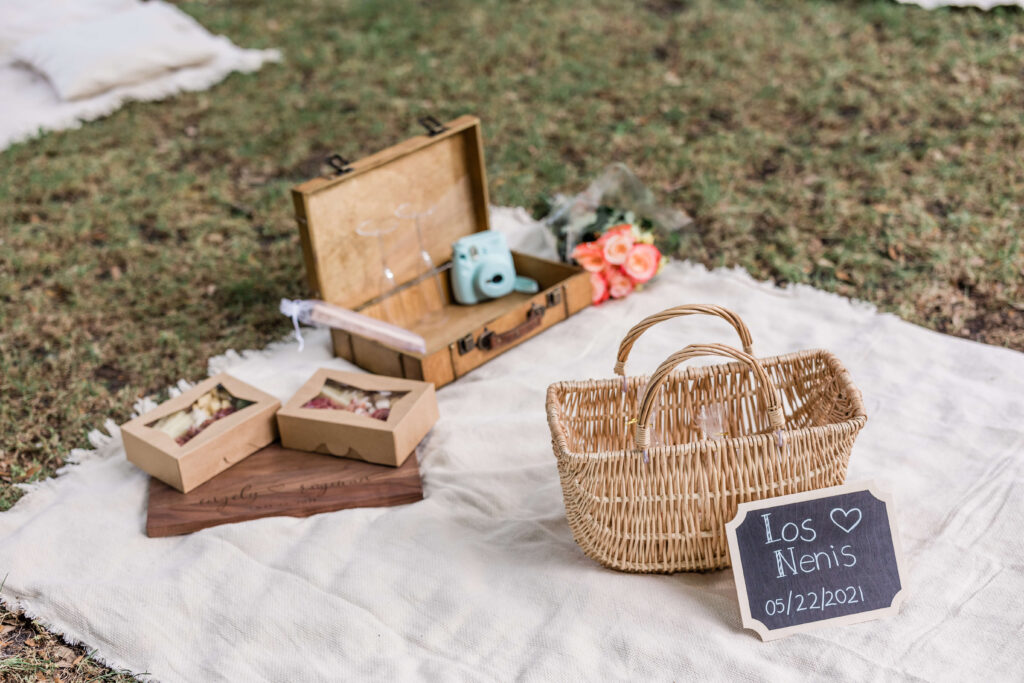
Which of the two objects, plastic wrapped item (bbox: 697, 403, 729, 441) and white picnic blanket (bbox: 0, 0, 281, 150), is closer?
plastic wrapped item (bbox: 697, 403, 729, 441)

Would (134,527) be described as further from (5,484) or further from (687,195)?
(687,195)

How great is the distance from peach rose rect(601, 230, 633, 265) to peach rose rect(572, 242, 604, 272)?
3 centimetres

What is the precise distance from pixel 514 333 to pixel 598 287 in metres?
0.34

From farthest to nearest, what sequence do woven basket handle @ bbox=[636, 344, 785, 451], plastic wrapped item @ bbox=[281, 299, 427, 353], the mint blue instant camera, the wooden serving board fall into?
1. the mint blue instant camera
2. plastic wrapped item @ bbox=[281, 299, 427, 353]
3. the wooden serving board
4. woven basket handle @ bbox=[636, 344, 785, 451]

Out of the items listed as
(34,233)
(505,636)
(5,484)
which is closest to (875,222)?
(505,636)

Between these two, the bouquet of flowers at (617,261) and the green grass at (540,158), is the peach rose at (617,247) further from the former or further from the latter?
the green grass at (540,158)

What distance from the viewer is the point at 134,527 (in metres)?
2.13

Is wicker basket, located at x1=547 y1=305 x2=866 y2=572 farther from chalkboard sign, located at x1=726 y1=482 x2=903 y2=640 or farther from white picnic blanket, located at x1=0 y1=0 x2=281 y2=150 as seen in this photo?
white picnic blanket, located at x1=0 y1=0 x2=281 y2=150

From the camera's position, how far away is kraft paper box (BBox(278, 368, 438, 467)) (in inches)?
85.0

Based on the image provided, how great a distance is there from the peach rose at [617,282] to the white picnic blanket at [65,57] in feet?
9.40

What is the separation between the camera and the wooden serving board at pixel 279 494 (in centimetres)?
211

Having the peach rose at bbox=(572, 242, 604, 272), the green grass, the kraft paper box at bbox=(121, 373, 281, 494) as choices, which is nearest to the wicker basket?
the kraft paper box at bbox=(121, 373, 281, 494)

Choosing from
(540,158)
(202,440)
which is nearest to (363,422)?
(202,440)

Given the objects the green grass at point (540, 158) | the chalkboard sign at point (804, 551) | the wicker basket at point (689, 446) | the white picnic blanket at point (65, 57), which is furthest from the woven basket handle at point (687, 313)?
the white picnic blanket at point (65, 57)
